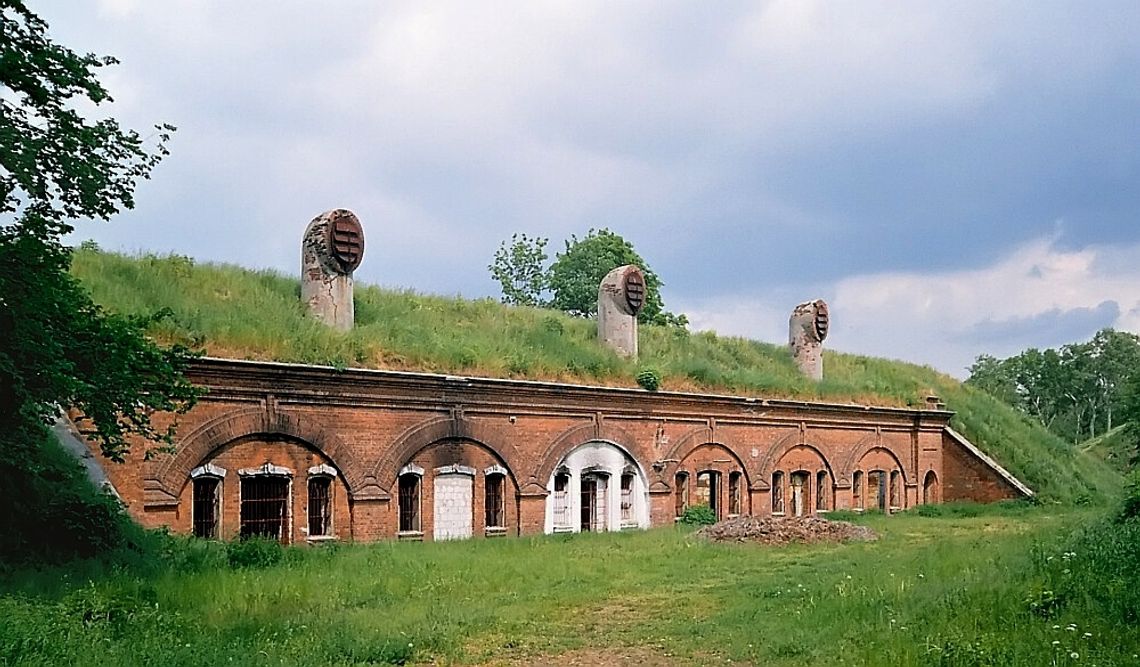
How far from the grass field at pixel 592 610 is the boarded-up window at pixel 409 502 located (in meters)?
3.35

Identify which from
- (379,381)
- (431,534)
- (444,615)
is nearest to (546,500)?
(431,534)

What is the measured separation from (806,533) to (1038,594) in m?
8.71

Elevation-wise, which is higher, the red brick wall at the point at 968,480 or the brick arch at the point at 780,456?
the brick arch at the point at 780,456

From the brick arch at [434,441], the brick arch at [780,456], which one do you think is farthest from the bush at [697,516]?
the brick arch at [434,441]

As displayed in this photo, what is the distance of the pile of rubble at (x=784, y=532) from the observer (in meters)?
18.1

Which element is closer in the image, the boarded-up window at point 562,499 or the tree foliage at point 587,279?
the boarded-up window at point 562,499

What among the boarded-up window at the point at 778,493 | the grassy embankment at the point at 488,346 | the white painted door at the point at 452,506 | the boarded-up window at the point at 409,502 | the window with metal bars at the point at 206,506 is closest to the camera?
the window with metal bars at the point at 206,506

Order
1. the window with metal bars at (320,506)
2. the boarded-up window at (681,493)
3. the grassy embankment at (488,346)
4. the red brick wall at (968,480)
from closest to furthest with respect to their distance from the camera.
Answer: the window with metal bars at (320,506), the grassy embankment at (488,346), the boarded-up window at (681,493), the red brick wall at (968,480)

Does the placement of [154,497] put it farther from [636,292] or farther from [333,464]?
[636,292]

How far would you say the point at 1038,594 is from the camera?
9664mm

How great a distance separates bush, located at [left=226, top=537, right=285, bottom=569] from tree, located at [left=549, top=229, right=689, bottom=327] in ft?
119

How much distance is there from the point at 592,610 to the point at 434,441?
25.8 ft

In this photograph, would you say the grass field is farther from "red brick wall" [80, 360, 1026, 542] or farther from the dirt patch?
"red brick wall" [80, 360, 1026, 542]

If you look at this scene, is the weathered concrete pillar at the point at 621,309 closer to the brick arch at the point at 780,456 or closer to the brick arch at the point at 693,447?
the brick arch at the point at 693,447
